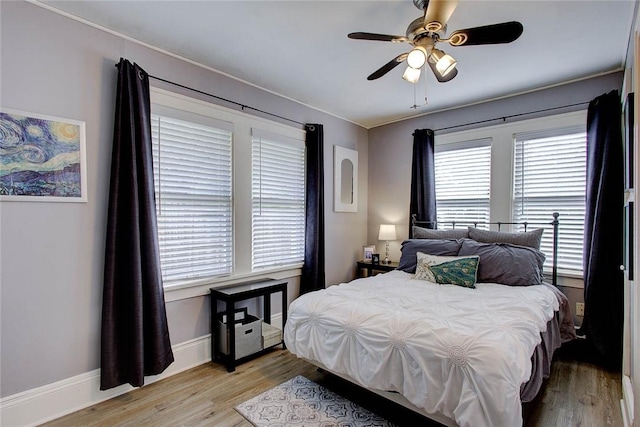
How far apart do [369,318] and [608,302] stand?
2331 millimetres

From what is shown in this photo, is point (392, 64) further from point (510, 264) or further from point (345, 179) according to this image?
point (345, 179)

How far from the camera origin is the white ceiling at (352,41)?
2084 millimetres

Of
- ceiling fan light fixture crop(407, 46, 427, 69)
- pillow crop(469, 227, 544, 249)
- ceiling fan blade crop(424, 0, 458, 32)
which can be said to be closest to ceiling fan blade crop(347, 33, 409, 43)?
ceiling fan light fixture crop(407, 46, 427, 69)

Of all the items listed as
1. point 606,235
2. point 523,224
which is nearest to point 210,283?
point 523,224

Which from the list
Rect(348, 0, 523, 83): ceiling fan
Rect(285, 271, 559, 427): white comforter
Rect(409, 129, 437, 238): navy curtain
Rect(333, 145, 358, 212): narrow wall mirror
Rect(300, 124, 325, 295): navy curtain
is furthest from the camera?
Rect(333, 145, 358, 212): narrow wall mirror

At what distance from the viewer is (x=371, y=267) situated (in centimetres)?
426

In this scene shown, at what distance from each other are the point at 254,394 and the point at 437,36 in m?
2.71

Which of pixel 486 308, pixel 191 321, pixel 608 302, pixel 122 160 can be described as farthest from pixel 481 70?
pixel 191 321

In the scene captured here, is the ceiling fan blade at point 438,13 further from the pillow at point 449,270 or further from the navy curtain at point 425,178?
the navy curtain at point 425,178

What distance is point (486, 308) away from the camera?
2168 millimetres

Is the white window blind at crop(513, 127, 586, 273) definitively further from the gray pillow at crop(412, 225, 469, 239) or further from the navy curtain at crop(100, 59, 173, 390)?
Result: the navy curtain at crop(100, 59, 173, 390)

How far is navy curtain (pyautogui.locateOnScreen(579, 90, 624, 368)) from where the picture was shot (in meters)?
2.76

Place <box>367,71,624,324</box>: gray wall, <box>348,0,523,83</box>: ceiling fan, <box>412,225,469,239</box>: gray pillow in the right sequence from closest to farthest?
<box>348,0,523,83</box>: ceiling fan < <box>367,71,624,324</box>: gray wall < <box>412,225,469,239</box>: gray pillow

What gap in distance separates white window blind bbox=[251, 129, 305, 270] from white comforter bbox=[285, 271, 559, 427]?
3.56ft
